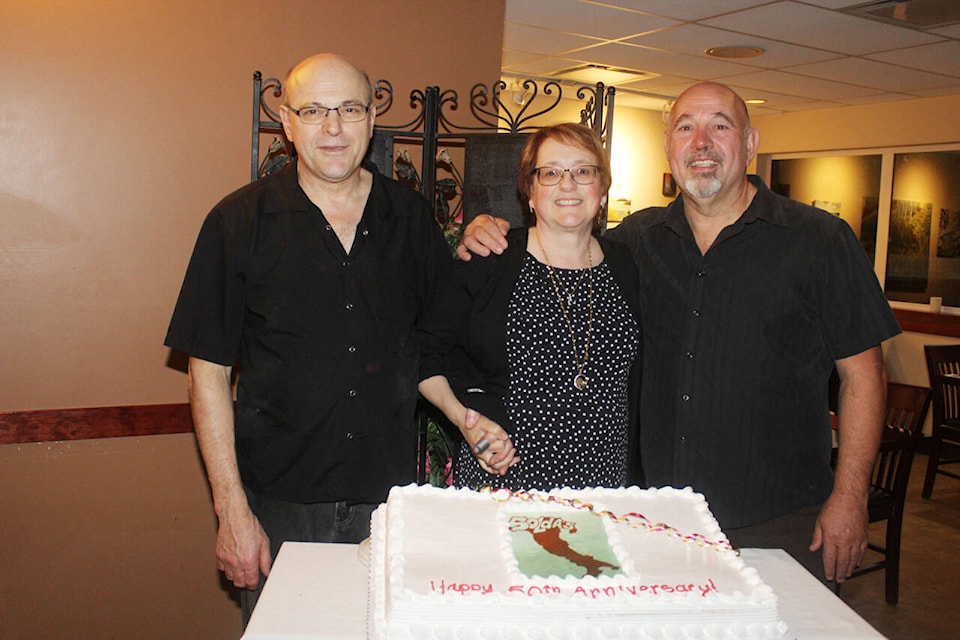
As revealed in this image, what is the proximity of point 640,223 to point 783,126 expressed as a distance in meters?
7.38

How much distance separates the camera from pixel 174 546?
323 centimetres

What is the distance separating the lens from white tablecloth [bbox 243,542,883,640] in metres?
1.38

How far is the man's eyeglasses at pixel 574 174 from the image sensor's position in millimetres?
1996

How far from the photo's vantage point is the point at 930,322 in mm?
7496

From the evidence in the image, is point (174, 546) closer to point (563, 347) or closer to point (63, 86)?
point (63, 86)

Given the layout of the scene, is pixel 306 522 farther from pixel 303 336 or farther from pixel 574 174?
pixel 574 174

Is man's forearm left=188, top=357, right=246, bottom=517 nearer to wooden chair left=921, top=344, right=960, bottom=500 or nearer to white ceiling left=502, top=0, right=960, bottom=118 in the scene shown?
white ceiling left=502, top=0, right=960, bottom=118

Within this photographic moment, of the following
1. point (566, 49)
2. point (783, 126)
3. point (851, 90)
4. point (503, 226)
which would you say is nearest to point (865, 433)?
point (503, 226)

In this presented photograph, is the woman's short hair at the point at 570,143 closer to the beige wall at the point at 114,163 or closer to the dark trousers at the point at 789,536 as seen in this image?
the dark trousers at the point at 789,536

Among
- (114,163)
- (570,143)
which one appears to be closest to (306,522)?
(570,143)

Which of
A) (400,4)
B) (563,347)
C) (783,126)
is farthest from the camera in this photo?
(783,126)

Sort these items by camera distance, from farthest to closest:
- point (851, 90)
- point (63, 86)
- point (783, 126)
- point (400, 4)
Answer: point (783, 126)
point (851, 90)
point (400, 4)
point (63, 86)

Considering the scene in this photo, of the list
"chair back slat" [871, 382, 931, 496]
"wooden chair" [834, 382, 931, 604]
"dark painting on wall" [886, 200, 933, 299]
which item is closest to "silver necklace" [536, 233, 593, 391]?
"wooden chair" [834, 382, 931, 604]

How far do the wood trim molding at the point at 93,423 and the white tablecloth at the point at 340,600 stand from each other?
1.68 meters
